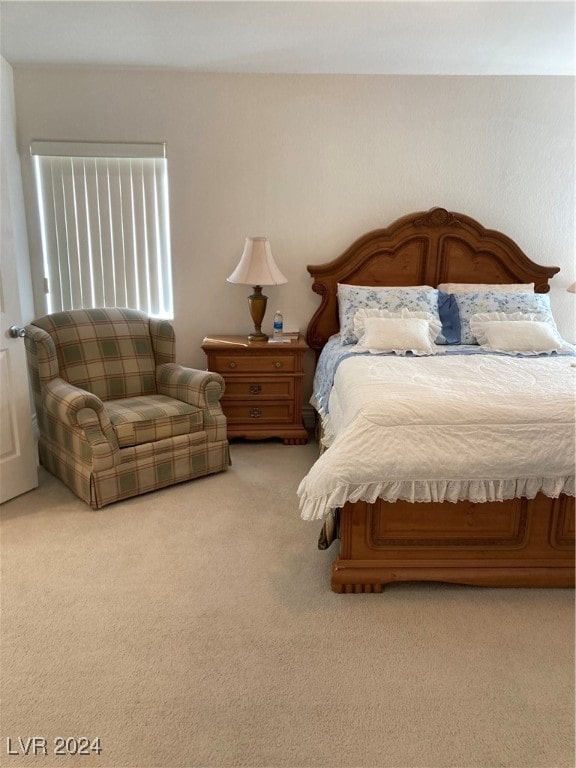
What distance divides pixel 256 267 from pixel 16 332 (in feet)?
4.93

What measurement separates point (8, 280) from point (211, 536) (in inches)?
64.9

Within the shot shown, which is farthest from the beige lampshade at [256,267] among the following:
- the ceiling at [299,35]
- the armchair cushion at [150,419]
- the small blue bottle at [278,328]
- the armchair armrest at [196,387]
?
the ceiling at [299,35]

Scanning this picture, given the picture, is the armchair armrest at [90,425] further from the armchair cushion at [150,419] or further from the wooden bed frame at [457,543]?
the wooden bed frame at [457,543]

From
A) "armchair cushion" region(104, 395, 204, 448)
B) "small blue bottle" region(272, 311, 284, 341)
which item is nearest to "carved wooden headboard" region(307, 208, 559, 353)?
"small blue bottle" region(272, 311, 284, 341)

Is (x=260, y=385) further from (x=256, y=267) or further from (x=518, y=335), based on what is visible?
(x=518, y=335)

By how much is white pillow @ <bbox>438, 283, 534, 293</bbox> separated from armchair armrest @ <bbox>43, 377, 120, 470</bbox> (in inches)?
93.5

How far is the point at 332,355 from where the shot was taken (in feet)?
11.1

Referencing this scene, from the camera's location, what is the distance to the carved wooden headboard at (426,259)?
12.6ft

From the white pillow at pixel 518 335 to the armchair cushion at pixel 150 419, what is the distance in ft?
5.82

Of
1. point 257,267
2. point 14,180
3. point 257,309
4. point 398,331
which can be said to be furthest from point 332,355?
point 14,180

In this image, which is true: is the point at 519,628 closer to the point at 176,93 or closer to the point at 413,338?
the point at 413,338

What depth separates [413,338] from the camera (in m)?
3.20

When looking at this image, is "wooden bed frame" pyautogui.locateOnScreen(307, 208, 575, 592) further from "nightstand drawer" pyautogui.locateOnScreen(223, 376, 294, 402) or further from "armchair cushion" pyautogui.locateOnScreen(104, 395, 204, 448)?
"nightstand drawer" pyautogui.locateOnScreen(223, 376, 294, 402)

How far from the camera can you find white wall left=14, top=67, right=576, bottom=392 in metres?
3.66
